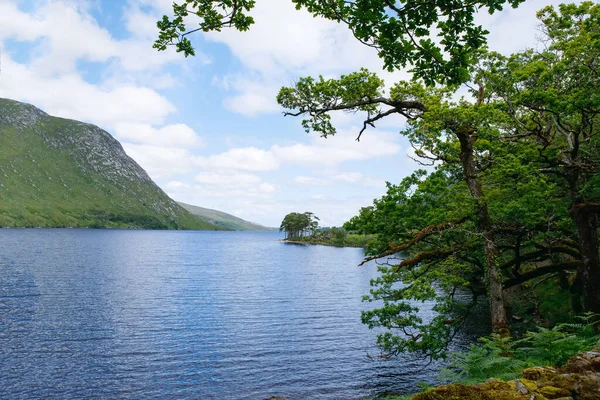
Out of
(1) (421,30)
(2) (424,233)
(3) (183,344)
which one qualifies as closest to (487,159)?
(2) (424,233)

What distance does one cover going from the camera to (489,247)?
18.9m

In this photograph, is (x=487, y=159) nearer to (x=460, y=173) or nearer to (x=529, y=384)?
(x=460, y=173)

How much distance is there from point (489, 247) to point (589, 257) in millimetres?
6070

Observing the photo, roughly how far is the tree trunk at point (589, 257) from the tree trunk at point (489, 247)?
480 cm

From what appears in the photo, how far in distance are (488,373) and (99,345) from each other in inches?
1226

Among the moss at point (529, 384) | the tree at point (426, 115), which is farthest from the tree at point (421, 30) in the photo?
the tree at point (426, 115)

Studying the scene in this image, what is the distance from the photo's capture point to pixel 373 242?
20922 mm

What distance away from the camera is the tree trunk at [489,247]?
18656 millimetres

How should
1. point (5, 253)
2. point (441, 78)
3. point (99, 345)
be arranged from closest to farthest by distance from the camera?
1. point (441, 78)
2. point (99, 345)
3. point (5, 253)

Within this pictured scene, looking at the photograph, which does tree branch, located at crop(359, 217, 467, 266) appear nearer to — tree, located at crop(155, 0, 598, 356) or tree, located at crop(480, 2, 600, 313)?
tree, located at crop(155, 0, 598, 356)

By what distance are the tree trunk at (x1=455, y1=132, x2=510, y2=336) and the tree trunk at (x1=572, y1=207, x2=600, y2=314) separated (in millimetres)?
4802

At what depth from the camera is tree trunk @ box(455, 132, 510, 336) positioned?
734 inches

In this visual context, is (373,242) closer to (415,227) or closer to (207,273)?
(415,227)

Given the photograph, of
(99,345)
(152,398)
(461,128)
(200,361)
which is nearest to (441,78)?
(461,128)
